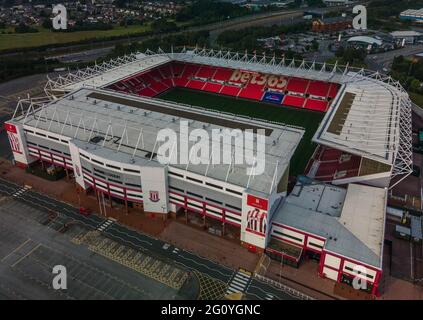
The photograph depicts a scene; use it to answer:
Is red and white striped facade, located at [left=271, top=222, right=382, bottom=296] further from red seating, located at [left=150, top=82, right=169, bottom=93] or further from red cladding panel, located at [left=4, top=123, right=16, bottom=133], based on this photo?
red seating, located at [left=150, top=82, right=169, bottom=93]

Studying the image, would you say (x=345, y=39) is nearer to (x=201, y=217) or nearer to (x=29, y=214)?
(x=201, y=217)

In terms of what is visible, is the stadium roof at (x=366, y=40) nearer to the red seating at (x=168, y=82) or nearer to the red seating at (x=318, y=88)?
the red seating at (x=318, y=88)

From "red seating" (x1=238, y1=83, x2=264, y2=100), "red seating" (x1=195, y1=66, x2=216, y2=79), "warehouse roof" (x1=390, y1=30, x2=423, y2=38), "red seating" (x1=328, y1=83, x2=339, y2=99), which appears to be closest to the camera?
"red seating" (x1=328, y1=83, x2=339, y2=99)

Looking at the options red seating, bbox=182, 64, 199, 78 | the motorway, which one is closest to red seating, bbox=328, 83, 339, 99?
red seating, bbox=182, 64, 199, 78

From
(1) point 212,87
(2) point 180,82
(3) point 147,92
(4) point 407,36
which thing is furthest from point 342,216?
(4) point 407,36

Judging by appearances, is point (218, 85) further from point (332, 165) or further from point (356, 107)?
point (332, 165)
